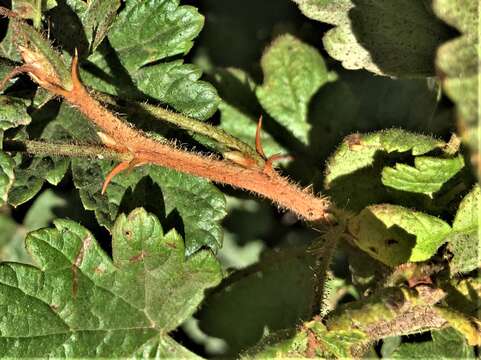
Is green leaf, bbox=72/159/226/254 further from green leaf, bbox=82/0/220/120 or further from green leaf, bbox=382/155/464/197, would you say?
green leaf, bbox=382/155/464/197

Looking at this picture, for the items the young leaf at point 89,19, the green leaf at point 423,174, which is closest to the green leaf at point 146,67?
the young leaf at point 89,19

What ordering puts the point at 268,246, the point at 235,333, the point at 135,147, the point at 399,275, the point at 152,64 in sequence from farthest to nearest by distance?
1. the point at 268,246
2. the point at 235,333
3. the point at 152,64
4. the point at 399,275
5. the point at 135,147

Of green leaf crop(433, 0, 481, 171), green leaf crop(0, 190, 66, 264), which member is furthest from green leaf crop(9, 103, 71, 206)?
green leaf crop(433, 0, 481, 171)

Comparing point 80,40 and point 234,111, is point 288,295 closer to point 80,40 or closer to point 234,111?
point 234,111

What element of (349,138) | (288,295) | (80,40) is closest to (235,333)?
(288,295)

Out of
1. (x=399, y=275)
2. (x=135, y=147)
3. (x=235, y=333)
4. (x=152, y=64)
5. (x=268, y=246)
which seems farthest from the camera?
(x=268, y=246)

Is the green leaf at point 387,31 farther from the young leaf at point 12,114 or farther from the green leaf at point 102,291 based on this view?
the young leaf at point 12,114

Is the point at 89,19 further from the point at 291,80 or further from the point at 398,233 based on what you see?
the point at 398,233
